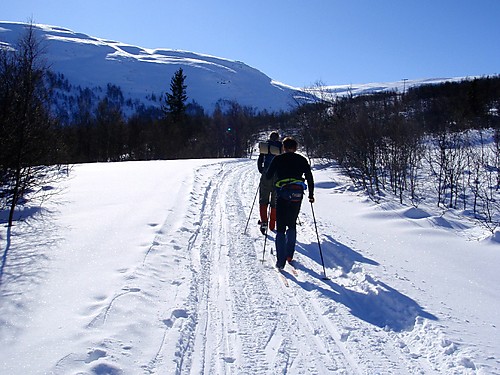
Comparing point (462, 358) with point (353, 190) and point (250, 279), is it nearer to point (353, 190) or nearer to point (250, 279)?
point (250, 279)

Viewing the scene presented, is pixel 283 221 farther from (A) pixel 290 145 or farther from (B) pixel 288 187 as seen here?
(A) pixel 290 145

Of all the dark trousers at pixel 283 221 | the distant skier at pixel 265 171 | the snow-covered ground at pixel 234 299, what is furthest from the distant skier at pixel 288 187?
the distant skier at pixel 265 171

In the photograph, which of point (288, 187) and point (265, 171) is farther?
point (265, 171)

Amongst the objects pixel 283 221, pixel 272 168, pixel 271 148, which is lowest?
pixel 283 221

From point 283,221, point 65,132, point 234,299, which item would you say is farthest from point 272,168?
point 65,132

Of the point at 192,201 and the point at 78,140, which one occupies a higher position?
the point at 78,140

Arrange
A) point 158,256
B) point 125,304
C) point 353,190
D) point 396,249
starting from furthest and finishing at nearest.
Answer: point 353,190 < point 396,249 < point 158,256 < point 125,304

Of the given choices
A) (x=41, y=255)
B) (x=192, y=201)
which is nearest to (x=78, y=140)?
(x=192, y=201)

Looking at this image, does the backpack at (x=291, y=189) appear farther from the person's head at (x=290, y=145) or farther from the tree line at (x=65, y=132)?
the tree line at (x=65, y=132)

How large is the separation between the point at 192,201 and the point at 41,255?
591cm

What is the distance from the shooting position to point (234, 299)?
16.5 ft

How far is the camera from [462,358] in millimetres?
3680

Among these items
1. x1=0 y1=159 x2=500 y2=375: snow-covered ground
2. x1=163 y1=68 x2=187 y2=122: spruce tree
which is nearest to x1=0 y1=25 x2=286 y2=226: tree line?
x1=163 y1=68 x2=187 y2=122: spruce tree

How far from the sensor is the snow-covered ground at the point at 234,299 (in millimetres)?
3617
